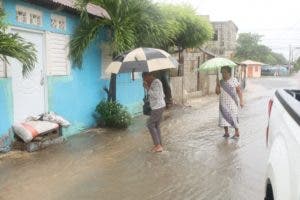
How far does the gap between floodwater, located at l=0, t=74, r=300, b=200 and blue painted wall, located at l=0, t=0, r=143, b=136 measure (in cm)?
51

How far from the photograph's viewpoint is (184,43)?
58.3 ft

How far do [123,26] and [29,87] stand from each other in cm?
282

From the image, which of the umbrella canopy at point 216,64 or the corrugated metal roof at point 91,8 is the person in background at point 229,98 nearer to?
the umbrella canopy at point 216,64

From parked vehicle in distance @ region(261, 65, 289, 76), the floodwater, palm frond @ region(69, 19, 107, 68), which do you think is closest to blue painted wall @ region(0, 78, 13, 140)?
the floodwater

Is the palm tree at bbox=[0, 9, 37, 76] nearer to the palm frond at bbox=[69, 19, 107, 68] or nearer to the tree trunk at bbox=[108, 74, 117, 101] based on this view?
the palm frond at bbox=[69, 19, 107, 68]

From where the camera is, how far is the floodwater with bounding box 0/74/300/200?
5949 millimetres

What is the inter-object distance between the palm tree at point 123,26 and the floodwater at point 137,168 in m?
2.17

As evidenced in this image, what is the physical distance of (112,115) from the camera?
11.2 metres

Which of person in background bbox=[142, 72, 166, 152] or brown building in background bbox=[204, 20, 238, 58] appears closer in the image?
person in background bbox=[142, 72, 166, 152]

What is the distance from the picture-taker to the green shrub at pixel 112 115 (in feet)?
36.5

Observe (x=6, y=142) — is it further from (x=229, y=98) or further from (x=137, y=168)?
(x=229, y=98)

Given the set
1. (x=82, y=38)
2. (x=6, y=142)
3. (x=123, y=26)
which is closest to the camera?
(x=6, y=142)

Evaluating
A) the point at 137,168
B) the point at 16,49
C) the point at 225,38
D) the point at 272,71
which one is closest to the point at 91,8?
the point at 16,49

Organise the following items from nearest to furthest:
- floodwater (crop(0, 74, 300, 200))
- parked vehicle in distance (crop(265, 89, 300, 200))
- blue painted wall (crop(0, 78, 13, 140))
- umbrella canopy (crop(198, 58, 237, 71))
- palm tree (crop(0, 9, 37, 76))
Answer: parked vehicle in distance (crop(265, 89, 300, 200)) → floodwater (crop(0, 74, 300, 200)) → palm tree (crop(0, 9, 37, 76)) → blue painted wall (crop(0, 78, 13, 140)) → umbrella canopy (crop(198, 58, 237, 71))
